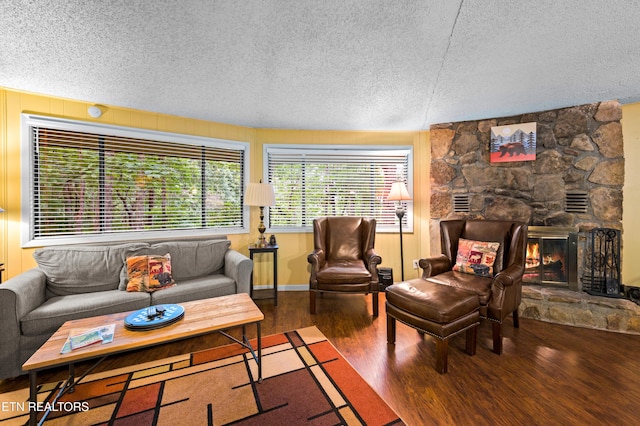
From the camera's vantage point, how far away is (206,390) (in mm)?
1742

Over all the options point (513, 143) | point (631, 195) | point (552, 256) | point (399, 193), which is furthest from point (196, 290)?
point (631, 195)

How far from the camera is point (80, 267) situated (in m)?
2.50

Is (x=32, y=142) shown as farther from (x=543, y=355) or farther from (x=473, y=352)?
(x=543, y=355)

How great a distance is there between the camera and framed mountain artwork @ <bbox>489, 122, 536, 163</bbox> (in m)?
3.22

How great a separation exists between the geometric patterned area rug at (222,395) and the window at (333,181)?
2151mm

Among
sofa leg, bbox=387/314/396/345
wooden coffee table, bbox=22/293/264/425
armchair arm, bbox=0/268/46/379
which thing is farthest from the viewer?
sofa leg, bbox=387/314/396/345

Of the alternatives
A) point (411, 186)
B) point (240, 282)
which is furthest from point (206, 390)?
point (411, 186)

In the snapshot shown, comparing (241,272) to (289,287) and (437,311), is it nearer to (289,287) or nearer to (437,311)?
(289,287)

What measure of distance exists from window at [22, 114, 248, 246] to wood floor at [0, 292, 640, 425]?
1.52m

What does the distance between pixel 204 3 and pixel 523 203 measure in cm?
386

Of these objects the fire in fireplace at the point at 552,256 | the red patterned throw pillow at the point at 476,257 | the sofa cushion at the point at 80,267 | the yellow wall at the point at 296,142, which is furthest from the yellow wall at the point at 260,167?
the red patterned throw pillow at the point at 476,257

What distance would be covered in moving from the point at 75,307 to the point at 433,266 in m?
3.31

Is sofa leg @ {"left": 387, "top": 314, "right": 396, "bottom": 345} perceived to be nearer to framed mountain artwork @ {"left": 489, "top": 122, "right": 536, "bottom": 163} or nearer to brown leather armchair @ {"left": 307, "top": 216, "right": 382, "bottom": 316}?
brown leather armchair @ {"left": 307, "top": 216, "right": 382, "bottom": 316}

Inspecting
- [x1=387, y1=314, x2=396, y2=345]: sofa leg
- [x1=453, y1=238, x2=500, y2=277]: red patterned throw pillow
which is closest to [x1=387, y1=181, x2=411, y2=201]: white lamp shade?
[x1=453, y1=238, x2=500, y2=277]: red patterned throw pillow
